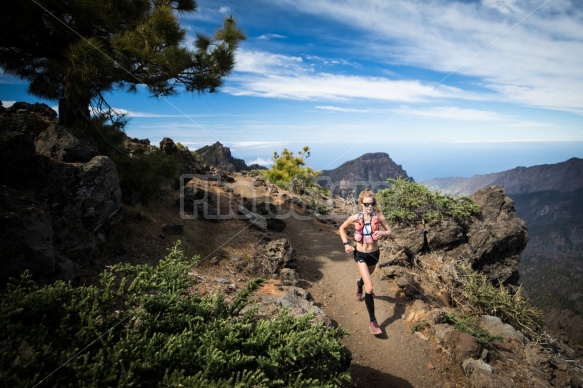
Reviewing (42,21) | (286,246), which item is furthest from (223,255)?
(42,21)

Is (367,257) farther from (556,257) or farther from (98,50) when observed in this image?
(556,257)

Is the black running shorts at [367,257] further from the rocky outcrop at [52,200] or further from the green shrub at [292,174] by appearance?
the green shrub at [292,174]

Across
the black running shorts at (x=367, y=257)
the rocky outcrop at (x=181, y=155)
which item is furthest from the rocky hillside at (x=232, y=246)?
the rocky outcrop at (x=181, y=155)

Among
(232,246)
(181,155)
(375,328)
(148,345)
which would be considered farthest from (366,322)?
(181,155)

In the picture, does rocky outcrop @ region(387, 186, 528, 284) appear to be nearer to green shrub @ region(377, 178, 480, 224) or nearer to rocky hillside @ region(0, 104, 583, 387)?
rocky hillside @ region(0, 104, 583, 387)

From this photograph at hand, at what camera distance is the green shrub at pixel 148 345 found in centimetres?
248

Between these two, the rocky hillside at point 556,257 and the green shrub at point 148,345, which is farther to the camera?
the rocky hillside at point 556,257

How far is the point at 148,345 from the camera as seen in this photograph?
2.82 meters

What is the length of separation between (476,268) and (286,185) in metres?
13.3

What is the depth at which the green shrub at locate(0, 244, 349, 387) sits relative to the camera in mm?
2484

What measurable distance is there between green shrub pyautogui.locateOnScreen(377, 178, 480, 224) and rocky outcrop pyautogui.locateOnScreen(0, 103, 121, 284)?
9.03 metres

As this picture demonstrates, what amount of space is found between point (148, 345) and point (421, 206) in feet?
33.5

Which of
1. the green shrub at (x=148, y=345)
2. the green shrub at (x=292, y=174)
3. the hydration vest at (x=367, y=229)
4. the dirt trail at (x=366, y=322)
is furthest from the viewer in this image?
the green shrub at (x=292, y=174)

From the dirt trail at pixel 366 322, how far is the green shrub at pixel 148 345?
241 centimetres
